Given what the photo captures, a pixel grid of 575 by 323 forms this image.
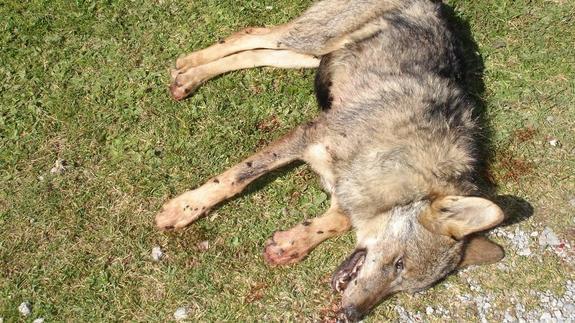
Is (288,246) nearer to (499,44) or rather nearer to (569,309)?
(569,309)

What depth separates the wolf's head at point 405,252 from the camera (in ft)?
13.6

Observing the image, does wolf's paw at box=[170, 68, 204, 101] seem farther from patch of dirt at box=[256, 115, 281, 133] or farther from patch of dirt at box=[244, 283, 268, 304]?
patch of dirt at box=[244, 283, 268, 304]

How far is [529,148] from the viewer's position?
5.82 m

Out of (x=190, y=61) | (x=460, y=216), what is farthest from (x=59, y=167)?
(x=460, y=216)

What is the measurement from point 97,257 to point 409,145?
2721 mm

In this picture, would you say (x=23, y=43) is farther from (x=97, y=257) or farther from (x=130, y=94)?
(x=97, y=257)

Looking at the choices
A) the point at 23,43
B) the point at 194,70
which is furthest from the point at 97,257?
the point at 23,43

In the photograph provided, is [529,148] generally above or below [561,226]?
above

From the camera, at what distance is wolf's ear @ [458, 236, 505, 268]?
14.8 feet

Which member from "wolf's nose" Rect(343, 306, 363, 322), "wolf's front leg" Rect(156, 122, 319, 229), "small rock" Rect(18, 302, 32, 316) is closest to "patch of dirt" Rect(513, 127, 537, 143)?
"wolf's front leg" Rect(156, 122, 319, 229)

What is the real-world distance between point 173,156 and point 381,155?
1979mm

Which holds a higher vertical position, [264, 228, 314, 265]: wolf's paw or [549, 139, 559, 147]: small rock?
[549, 139, 559, 147]: small rock

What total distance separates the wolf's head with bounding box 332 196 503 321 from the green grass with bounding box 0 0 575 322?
2.13 feet

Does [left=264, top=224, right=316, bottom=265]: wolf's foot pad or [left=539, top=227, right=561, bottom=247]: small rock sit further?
[left=539, top=227, right=561, bottom=247]: small rock
